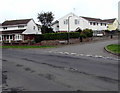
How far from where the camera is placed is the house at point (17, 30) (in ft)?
201

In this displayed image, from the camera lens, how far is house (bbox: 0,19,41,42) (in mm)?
61188

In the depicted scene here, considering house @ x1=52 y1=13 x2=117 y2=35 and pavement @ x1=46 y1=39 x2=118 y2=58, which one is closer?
pavement @ x1=46 y1=39 x2=118 y2=58

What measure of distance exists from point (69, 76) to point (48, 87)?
2.41m

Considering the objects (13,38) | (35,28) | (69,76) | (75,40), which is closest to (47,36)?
(75,40)

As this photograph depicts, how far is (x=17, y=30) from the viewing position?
64.3m

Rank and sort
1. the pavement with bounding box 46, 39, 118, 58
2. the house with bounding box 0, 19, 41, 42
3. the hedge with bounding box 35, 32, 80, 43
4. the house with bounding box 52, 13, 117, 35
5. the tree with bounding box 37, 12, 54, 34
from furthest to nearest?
the tree with bounding box 37, 12, 54, 34, the house with bounding box 52, 13, 117, 35, the house with bounding box 0, 19, 41, 42, the hedge with bounding box 35, 32, 80, 43, the pavement with bounding box 46, 39, 118, 58

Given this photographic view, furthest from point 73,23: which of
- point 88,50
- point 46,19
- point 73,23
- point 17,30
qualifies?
point 88,50

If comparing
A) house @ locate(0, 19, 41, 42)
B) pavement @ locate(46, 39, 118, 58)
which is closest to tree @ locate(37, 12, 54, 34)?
house @ locate(0, 19, 41, 42)

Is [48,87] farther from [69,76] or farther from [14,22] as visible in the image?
[14,22]

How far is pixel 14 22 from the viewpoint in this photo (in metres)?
69.3

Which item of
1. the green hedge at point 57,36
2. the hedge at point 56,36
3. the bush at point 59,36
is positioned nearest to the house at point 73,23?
the green hedge at point 57,36

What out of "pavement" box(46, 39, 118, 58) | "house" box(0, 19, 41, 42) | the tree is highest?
the tree

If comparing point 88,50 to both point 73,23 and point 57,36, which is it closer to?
point 57,36

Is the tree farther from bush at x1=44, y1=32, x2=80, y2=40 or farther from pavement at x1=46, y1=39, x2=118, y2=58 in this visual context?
pavement at x1=46, y1=39, x2=118, y2=58
